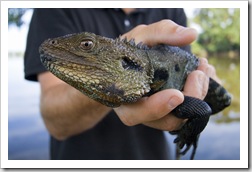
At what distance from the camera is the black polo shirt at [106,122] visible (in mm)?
2289

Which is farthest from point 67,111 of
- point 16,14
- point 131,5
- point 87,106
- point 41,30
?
point 131,5

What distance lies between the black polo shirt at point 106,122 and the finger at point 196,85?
81 cm

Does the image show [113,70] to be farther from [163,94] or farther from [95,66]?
[163,94]

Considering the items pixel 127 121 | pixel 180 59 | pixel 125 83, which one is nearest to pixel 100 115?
pixel 127 121

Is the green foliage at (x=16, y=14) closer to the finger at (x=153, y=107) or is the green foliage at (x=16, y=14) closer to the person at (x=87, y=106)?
the person at (x=87, y=106)

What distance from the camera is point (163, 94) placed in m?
1.39

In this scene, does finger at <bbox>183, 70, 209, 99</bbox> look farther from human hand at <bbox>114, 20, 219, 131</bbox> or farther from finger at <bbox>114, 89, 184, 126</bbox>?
finger at <bbox>114, 89, 184, 126</bbox>

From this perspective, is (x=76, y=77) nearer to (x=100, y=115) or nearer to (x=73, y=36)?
(x=73, y=36)

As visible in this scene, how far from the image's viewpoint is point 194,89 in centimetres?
157

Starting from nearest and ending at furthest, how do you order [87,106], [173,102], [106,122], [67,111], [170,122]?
1. [173,102]
2. [170,122]
3. [87,106]
4. [67,111]
5. [106,122]

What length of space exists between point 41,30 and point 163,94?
120 centimetres

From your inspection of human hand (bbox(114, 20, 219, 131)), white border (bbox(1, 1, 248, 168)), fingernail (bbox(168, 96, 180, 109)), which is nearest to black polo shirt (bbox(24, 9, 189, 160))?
white border (bbox(1, 1, 248, 168))

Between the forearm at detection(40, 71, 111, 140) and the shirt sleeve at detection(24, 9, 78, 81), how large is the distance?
0.58 feet

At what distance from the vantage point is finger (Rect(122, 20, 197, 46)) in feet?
5.04
